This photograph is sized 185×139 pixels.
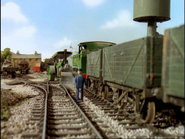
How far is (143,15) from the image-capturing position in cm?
991

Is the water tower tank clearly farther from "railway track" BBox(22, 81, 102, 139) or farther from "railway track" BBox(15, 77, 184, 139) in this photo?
"railway track" BBox(22, 81, 102, 139)

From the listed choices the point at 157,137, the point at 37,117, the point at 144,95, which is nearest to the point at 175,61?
the point at 144,95

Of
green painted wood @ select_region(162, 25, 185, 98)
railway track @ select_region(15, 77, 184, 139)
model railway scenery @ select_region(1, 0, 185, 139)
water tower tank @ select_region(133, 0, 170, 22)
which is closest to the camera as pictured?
green painted wood @ select_region(162, 25, 185, 98)

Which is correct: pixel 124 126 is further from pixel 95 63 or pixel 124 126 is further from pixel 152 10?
pixel 152 10

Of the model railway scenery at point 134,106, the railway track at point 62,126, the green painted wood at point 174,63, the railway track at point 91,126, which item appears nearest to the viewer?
the green painted wood at point 174,63

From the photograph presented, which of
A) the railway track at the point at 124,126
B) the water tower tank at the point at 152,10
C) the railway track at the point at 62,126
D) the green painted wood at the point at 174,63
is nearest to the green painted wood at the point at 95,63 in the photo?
the railway track at the point at 124,126

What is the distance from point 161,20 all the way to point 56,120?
7.32 meters

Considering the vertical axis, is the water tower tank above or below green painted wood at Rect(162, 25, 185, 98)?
above

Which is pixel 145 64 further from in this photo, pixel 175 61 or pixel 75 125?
pixel 75 125

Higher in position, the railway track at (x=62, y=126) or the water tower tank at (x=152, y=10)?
Answer: the water tower tank at (x=152, y=10)

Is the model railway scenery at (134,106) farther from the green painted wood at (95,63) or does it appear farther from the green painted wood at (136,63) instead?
the green painted wood at (95,63)

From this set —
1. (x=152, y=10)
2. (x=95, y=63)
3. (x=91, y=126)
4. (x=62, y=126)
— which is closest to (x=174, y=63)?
(x=91, y=126)

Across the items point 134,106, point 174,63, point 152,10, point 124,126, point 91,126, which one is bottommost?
point 124,126

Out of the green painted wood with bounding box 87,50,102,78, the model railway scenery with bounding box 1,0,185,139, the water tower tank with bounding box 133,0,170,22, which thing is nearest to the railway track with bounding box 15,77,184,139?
the model railway scenery with bounding box 1,0,185,139
